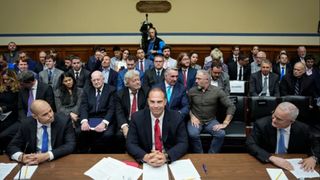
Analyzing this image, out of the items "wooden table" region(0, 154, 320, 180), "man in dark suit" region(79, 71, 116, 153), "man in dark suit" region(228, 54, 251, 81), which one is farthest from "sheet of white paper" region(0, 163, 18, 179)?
"man in dark suit" region(228, 54, 251, 81)

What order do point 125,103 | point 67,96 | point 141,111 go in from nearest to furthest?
point 141,111
point 125,103
point 67,96

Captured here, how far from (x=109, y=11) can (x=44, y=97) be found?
529 cm

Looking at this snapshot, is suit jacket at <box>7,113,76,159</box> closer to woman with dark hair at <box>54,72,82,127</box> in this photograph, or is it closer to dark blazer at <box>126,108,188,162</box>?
dark blazer at <box>126,108,188,162</box>

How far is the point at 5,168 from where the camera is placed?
91.0 inches

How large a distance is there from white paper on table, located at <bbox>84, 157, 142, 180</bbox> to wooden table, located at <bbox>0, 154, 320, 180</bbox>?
58 mm

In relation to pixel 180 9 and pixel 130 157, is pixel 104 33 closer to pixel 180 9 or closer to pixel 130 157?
pixel 180 9

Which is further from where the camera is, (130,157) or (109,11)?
(109,11)

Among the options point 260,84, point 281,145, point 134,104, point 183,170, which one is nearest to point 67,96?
point 134,104

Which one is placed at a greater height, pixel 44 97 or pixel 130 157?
pixel 44 97

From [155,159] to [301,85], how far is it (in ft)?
12.0

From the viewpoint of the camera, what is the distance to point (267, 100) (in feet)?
13.5

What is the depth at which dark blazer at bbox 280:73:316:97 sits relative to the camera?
16.4ft

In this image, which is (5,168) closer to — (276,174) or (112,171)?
(112,171)

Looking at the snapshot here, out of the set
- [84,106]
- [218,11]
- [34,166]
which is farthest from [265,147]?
[218,11]
